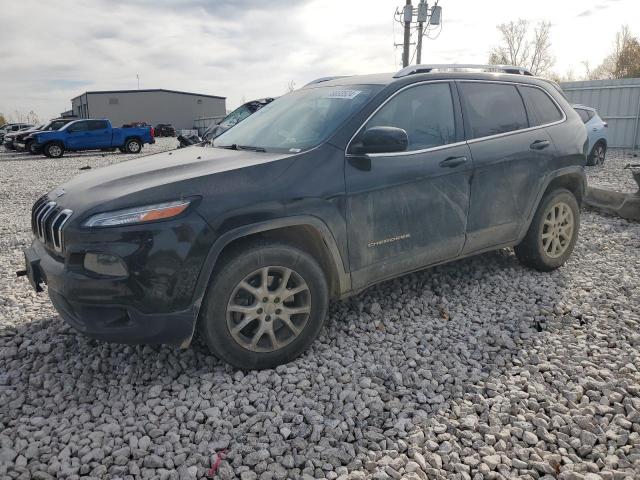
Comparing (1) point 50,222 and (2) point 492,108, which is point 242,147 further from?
(2) point 492,108

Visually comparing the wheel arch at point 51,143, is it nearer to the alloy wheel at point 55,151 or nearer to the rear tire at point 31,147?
the alloy wheel at point 55,151

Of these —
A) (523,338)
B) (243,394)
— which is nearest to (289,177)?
(243,394)

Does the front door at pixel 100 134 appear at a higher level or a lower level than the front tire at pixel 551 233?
higher

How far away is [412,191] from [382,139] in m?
0.51

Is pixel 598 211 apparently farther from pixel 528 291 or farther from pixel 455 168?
pixel 455 168

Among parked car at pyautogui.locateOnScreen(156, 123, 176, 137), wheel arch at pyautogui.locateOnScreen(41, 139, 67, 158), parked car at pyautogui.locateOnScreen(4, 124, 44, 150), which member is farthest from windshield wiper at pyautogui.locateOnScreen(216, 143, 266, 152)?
parked car at pyautogui.locateOnScreen(156, 123, 176, 137)

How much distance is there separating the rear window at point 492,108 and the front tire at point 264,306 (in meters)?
1.88

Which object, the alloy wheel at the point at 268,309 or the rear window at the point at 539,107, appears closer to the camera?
the alloy wheel at the point at 268,309

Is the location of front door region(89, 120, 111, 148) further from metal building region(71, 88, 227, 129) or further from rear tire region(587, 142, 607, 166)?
metal building region(71, 88, 227, 129)

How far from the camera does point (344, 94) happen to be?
3.73 m

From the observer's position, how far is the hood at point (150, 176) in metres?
2.82

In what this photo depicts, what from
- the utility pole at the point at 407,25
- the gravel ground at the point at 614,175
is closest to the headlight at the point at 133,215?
the gravel ground at the point at 614,175

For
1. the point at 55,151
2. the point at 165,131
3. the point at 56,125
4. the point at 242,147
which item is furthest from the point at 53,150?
the point at 165,131

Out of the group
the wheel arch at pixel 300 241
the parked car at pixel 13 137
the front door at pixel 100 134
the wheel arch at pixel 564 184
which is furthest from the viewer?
the parked car at pixel 13 137
